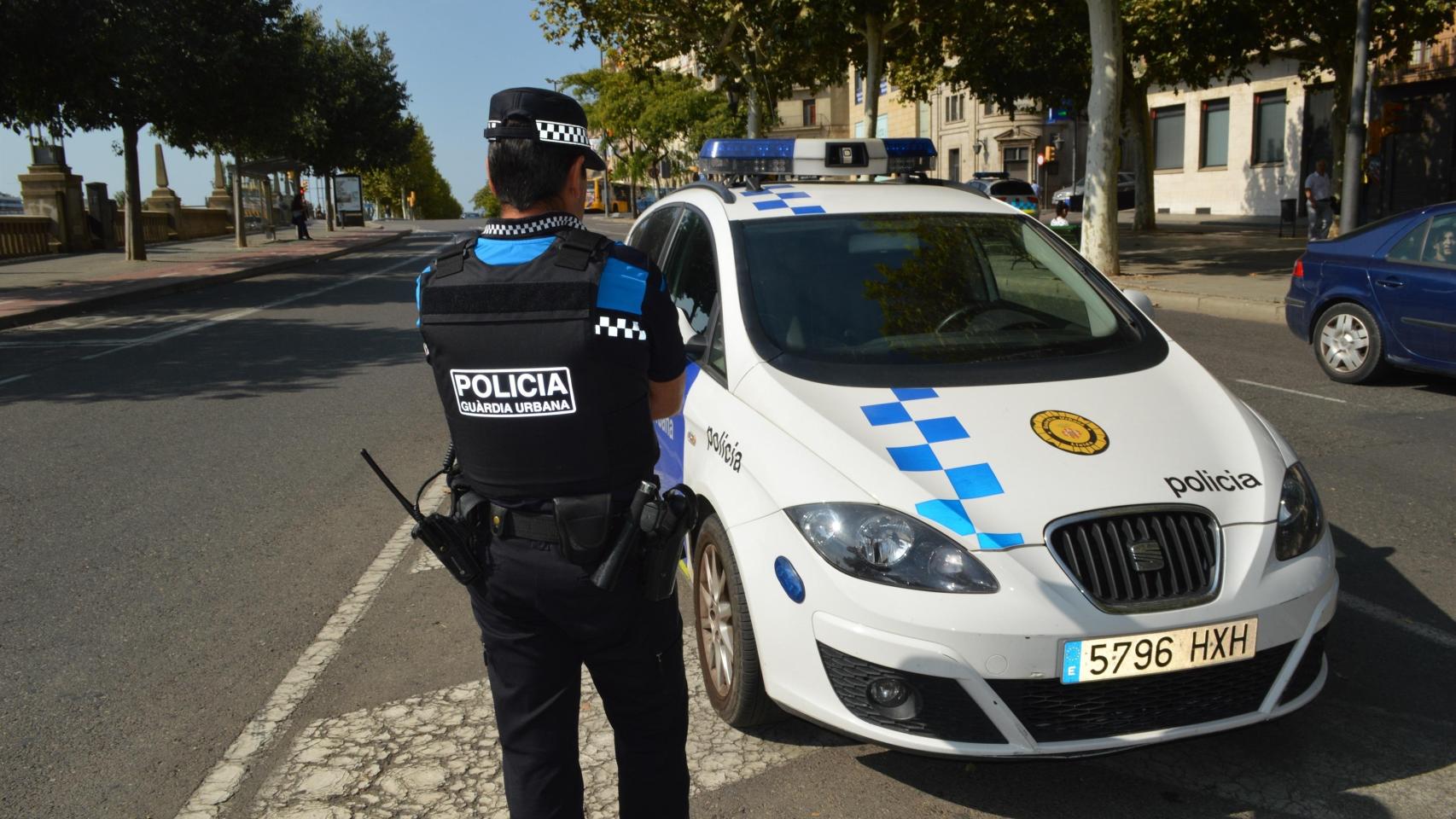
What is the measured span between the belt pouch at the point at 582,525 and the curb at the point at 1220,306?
1274 cm

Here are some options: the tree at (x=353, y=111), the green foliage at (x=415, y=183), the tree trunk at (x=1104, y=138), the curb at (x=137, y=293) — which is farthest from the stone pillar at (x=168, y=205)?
the green foliage at (x=415, y=183)

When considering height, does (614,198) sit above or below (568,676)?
above

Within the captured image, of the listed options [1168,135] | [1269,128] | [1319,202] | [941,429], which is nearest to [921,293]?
[941,429]

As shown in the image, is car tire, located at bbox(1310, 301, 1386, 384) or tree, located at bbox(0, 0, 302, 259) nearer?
car tire, located at bbox(1310, 301, 1386, 384)

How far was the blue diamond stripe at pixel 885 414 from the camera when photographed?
10.8 feet

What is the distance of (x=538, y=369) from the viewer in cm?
218

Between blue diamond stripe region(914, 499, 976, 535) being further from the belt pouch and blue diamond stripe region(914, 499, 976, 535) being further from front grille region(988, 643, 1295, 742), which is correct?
the belt pouch

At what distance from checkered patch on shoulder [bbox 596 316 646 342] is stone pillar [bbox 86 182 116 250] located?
115ft

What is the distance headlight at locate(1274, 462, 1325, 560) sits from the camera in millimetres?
3084

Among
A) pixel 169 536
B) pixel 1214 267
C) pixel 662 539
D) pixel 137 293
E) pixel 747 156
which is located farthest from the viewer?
pixel 1214 267

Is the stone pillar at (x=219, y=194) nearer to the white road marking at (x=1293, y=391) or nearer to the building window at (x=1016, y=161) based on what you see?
the building window at (x=1016, y=161)

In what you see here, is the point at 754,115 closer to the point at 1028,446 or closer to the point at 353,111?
the point at 353,111

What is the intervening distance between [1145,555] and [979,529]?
42 centimetres

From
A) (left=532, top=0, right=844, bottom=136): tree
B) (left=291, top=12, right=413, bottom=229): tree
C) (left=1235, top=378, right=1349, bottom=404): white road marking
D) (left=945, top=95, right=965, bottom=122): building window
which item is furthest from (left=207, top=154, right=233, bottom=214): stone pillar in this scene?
(left=1235, top=378, right=1349, bottom=404): white road marking
